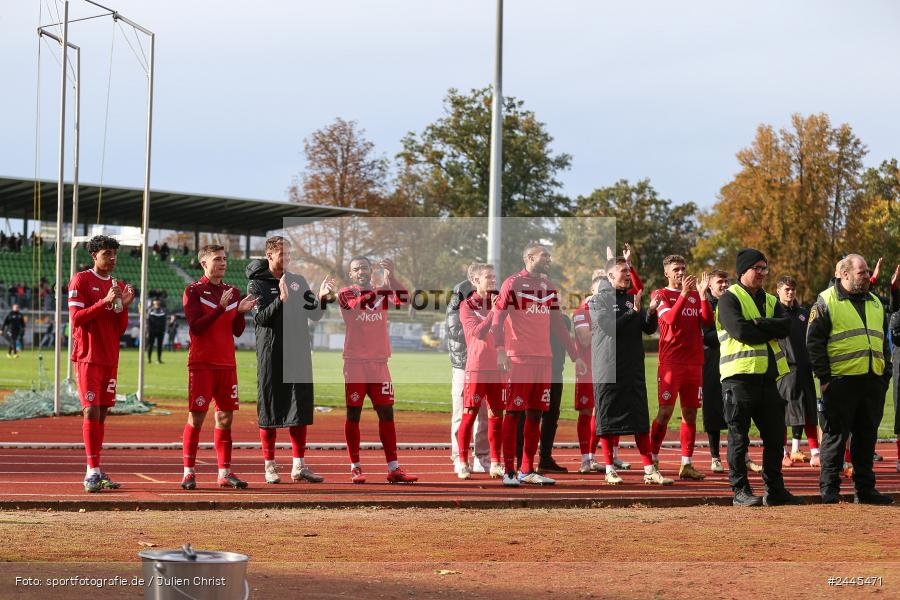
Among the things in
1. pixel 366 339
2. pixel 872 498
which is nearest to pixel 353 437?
pixel 366 339

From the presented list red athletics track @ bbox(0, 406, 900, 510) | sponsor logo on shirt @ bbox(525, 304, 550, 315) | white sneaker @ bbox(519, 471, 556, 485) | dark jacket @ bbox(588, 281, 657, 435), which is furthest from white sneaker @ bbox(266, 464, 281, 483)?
dark jacket @ bbox(588, 281, 657, 435)

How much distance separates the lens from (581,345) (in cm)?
1176

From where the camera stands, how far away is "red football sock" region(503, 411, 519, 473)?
1049 centimetres

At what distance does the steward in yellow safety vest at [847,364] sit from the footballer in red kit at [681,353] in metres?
1.50

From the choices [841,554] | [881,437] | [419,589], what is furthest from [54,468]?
[881,437]

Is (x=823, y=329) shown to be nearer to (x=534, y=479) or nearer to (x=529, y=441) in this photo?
(x=529, y=441)

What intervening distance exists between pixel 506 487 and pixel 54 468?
4.73 metres

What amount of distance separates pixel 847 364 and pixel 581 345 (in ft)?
9.22

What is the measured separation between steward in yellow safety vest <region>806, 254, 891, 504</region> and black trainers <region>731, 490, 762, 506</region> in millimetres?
668

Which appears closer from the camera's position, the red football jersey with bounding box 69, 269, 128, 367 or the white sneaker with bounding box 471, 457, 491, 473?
the red football jersey with bounding box 69, 269, 128, 367

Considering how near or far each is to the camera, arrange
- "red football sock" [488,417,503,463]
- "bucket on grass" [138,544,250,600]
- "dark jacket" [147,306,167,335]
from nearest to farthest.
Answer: "bucket on grass" [138,544,250,600] → "red football sock" [488,417,503,463] → "dark jacket" [147,306,167,335]

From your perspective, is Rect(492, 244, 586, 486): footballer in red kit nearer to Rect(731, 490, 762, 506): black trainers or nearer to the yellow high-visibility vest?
Rect(731, 490, 762, 506): black trainers

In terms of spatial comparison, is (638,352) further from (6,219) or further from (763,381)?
(6,219)

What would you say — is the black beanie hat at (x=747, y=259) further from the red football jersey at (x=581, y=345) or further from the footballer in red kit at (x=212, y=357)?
the footballer in red kit at (x=212, y=357)
